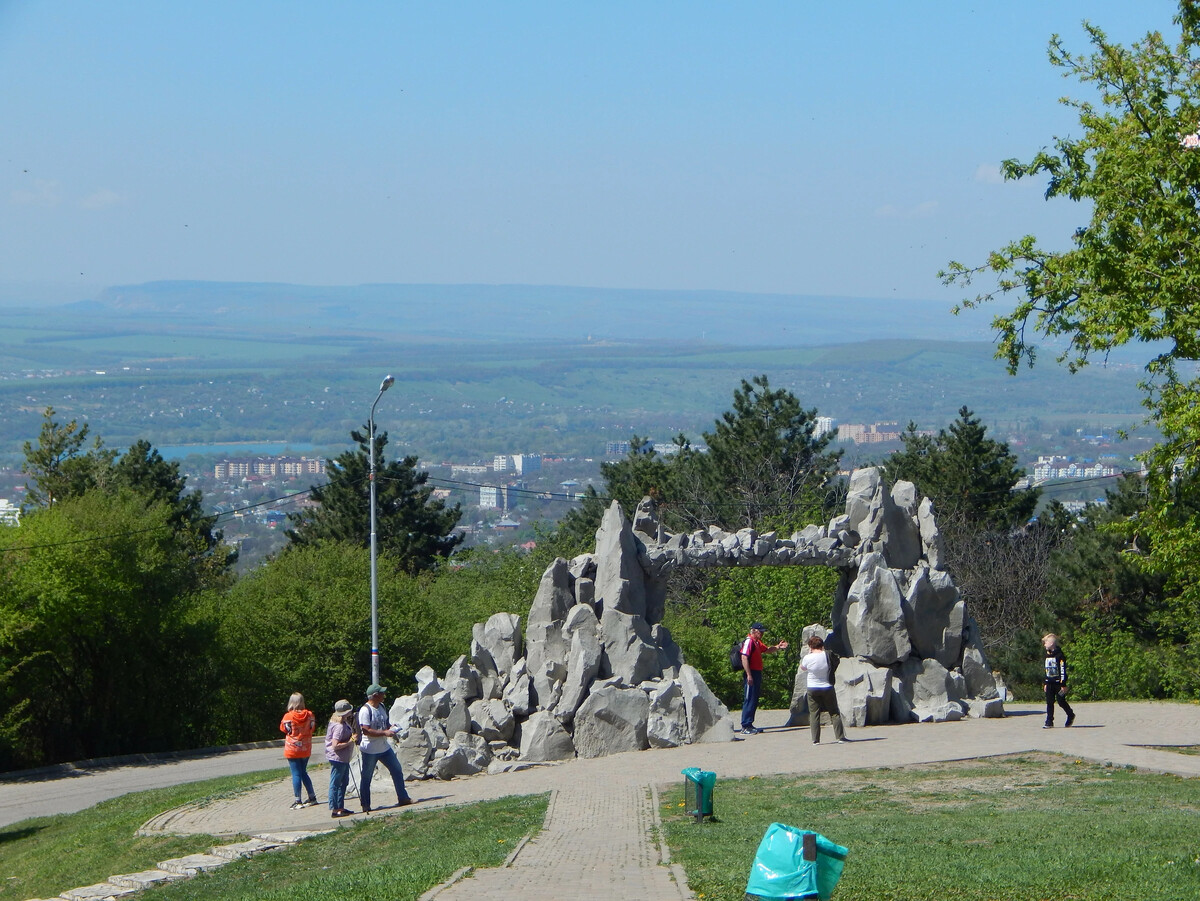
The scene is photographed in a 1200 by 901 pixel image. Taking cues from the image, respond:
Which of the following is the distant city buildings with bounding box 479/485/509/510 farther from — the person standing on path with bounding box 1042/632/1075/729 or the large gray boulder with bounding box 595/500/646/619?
the person standing on path with bounding box 1042/632/1075/729

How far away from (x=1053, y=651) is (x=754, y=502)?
29.3 m

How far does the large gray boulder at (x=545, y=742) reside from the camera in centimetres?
2203

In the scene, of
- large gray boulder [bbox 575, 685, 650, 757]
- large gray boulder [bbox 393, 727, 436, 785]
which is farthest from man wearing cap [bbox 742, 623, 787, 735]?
large gray boulder [bbox 393, 727, 436, 785]

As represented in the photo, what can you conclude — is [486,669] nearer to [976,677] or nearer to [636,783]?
[636,783]

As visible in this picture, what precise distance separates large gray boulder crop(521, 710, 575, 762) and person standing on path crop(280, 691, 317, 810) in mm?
4118

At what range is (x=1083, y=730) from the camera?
880 inches

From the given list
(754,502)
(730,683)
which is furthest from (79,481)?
(730,683)

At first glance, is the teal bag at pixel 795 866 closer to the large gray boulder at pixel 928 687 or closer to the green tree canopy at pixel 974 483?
the large gray boulder at pixel 928 687

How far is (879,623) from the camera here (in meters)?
24.9

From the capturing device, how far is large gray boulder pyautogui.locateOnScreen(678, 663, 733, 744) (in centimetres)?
2253

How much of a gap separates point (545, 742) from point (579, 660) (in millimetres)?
1711

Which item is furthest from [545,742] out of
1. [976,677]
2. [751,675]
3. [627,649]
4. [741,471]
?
[741,471]

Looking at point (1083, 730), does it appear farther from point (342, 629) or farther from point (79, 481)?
point (79, 481)

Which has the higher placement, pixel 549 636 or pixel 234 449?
pixel 549 636
